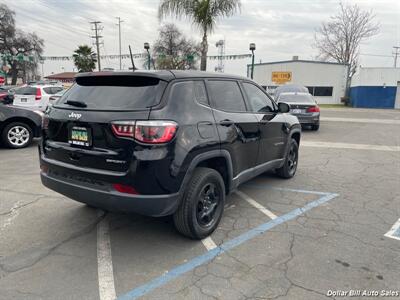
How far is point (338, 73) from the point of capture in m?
33.9

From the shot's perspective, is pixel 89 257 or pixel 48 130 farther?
pixel 48 130

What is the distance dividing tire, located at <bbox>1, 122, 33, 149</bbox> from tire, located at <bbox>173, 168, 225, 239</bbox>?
6701 millimetres

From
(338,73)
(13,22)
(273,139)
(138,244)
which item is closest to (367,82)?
(338,73)

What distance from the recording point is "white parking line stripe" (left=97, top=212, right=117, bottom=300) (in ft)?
8.61

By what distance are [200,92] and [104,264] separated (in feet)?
6.49

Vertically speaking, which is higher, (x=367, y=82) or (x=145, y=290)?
(x=367, y=82)

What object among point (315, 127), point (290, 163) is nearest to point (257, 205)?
point (290, 163)

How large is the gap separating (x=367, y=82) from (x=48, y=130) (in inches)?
1400

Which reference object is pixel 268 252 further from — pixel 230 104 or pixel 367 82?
pixel 367 82

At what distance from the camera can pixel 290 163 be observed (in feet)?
19.2

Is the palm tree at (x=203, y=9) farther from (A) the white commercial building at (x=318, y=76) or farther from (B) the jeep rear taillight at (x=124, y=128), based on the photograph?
(A) the white commercial building at (x=318, y=76)

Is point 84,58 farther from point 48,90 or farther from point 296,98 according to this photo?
point 296,98

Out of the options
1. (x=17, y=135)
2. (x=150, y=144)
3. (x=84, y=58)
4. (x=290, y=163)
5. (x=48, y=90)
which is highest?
(x=84, y=58)

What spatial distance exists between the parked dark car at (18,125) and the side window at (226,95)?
248 inches
